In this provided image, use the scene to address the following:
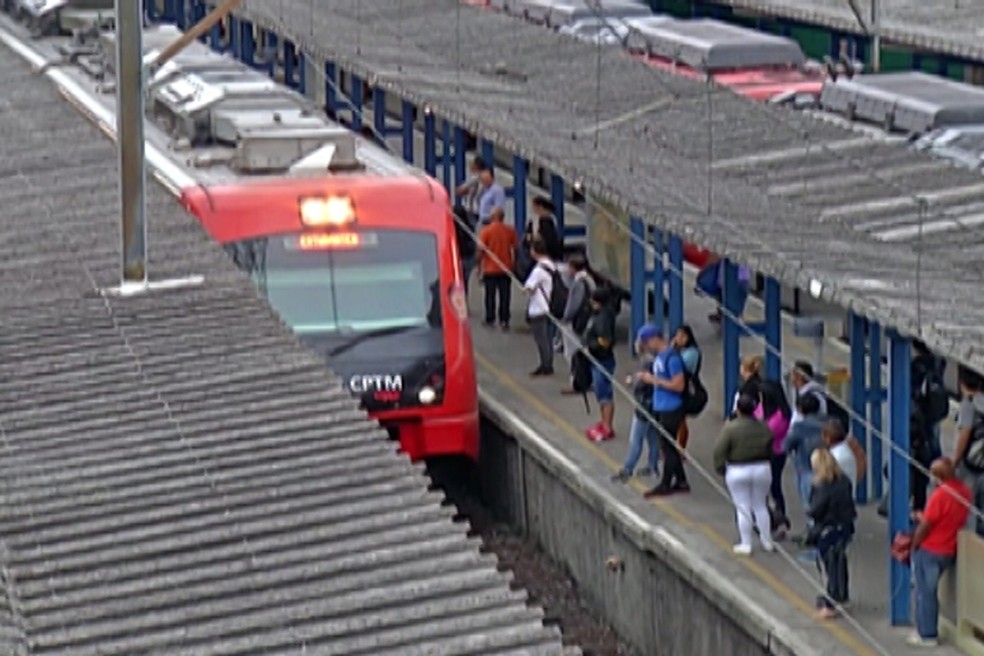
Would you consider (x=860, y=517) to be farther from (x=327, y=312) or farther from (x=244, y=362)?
(x=244, y=362)

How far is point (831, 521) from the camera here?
16078mm

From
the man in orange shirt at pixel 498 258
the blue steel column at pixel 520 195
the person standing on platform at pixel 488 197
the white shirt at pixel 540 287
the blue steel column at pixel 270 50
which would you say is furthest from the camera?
the blue steel column at pixel 270 50

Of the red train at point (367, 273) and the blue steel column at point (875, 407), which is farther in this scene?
the red train at point (367, 273)

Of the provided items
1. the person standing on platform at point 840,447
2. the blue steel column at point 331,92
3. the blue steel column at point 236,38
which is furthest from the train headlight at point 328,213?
the blue steel column at point 236,38

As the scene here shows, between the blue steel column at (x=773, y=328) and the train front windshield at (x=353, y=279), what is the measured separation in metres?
2.26

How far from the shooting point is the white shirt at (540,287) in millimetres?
22344

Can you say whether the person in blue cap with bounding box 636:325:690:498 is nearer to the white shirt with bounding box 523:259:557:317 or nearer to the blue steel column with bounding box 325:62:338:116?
the white shirt with bounding box 523:259:557:317

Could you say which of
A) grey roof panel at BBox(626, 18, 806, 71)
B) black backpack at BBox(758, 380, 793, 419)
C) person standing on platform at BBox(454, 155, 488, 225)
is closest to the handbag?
black backpack at BBox(758, 380, 793, 419)

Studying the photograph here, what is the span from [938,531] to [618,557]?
367 centimetres

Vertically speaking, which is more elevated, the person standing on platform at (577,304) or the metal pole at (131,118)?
the metal pole at (131,118)

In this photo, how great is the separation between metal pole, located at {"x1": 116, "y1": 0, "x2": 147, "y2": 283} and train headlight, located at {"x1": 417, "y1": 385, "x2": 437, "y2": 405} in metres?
3.58

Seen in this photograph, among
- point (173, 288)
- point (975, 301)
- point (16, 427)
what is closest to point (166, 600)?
point (16, 427)

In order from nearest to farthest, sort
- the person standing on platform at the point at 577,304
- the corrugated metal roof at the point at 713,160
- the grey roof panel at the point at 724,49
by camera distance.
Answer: the corrugated metal roof at the point at 713,160, the person standing on platform at the point at 577,304, the grey roof panel at the point at 724,49

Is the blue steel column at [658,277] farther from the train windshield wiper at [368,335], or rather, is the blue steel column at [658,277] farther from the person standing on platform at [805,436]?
the person standing on platform at [805,436]
